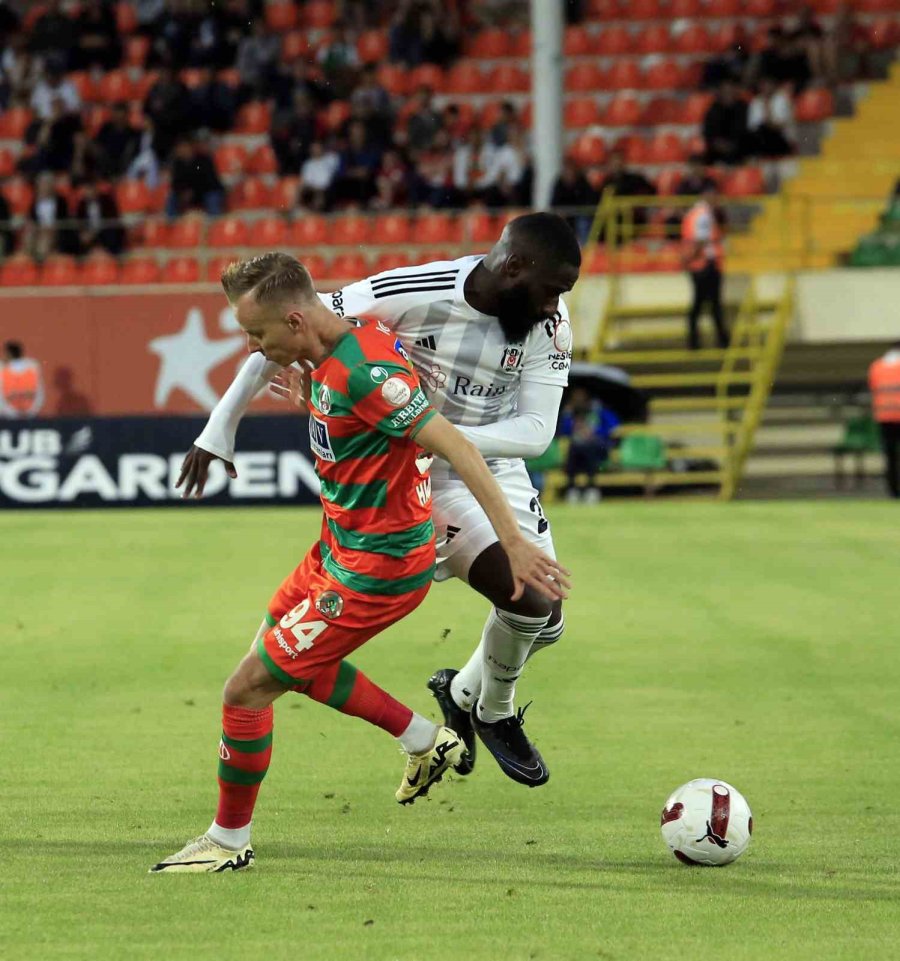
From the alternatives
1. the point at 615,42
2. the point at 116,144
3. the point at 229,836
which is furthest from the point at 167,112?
the point at 229,836

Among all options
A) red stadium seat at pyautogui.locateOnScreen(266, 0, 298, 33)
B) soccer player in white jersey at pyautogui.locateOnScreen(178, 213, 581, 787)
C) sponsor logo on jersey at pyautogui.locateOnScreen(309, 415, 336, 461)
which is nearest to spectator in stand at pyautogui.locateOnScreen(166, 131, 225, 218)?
red stadium seat at pyautogui.locateOnScreen(266, 0, 298, 33)

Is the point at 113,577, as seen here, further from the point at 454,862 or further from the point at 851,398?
the point at 851,398

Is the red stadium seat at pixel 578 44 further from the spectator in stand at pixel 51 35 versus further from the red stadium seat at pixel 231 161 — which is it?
the spectator in stand at pixel 51 35

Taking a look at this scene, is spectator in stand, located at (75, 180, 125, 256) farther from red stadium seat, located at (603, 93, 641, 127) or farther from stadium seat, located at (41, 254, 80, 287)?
red stadium seat, located at (603, 93, 641, 127)

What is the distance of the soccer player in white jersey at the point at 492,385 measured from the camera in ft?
18.9

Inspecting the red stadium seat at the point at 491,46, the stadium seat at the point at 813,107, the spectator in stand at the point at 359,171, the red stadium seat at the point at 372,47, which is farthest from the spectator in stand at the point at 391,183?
the stadium seat at the point at 813,107

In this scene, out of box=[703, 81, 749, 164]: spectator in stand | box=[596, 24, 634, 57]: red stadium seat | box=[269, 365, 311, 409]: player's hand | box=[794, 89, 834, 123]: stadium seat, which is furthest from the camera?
box=[596, 24, 634, 57]: red stadium seat

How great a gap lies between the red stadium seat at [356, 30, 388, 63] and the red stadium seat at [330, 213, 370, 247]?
4217mm

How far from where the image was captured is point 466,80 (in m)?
26.0

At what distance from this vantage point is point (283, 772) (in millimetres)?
6629

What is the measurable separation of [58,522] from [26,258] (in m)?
6.75

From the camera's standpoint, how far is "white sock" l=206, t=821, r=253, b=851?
198 inches

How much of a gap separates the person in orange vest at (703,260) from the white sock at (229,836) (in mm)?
17123

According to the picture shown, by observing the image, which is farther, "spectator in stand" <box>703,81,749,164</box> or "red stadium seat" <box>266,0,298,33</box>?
"red stadium seat" <box>266,0,298,33</box>
